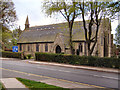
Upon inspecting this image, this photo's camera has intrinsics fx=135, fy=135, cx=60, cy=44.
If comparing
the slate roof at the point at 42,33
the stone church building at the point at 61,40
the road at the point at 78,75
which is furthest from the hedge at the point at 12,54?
the road at the point at 78,75

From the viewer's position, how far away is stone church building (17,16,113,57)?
3400cm

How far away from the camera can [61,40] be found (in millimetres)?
33969

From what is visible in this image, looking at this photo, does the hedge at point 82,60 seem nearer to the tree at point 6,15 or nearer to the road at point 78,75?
the road at point 78,75

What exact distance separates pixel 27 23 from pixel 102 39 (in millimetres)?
38385

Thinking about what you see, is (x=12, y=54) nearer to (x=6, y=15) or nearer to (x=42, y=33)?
(x=42, y=33)

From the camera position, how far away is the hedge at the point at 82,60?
1947cm

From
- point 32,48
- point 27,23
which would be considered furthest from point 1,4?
point 27,23

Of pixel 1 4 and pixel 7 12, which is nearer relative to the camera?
pixel 1 4

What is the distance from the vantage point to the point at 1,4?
23.5 ft

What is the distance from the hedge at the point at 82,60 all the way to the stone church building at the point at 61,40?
4.36 metres

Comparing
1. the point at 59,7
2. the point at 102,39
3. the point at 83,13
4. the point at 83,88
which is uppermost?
the point at 59,7

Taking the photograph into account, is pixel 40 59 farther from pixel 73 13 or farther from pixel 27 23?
pixel 27 23

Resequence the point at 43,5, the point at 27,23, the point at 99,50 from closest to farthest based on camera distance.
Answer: the point at 43,5 < the point at 99,50 < the point at 27,23

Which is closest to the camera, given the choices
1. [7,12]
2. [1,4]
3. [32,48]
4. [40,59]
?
[1,4]
